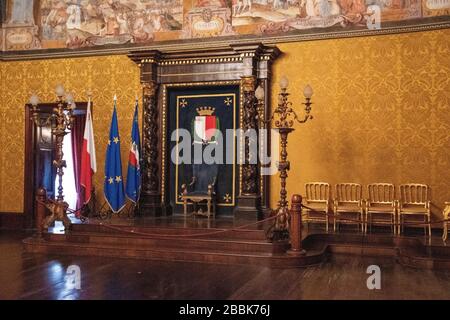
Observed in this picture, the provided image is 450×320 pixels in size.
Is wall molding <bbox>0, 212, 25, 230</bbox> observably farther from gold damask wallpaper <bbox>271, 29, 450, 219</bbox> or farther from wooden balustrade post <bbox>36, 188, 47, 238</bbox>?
gold damask wallpaper <bbox>271, 29, 450, 219</bbox>

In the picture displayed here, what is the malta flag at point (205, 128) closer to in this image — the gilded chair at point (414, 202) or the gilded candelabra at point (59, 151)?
the gilded candelabra at point (59, 151)

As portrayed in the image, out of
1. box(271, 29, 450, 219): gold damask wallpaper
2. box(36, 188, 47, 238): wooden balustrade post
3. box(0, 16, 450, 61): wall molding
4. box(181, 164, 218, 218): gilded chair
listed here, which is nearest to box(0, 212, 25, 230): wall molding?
box(36, 188, 47, 238): wooden balustrade post

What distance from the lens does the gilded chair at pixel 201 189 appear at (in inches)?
399

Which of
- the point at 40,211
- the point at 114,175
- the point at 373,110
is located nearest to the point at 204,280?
the point at 40,211

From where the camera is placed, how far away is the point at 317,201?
954cm

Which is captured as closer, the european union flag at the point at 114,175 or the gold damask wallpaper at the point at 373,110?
the gold damask wallpaper at the point at 373,110

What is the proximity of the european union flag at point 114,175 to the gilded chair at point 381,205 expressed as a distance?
514 centimetres

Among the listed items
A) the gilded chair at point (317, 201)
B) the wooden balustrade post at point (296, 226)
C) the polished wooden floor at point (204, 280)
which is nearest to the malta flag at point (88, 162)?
the polished wooden floor at point (204, 280)

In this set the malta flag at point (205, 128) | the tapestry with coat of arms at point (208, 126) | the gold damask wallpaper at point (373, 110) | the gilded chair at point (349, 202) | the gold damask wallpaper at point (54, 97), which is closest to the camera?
the gilded chair at point (349, 202)

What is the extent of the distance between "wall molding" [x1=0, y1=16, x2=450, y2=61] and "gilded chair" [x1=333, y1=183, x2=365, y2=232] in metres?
3.14

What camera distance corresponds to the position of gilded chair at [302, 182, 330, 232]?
948 centimetres

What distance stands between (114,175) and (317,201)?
4.33m

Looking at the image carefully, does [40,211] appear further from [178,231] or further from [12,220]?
[12,220]

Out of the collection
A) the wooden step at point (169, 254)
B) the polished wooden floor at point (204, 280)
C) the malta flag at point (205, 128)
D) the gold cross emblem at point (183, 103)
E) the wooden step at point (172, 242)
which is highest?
the gold cross emblem at point (183, 103)
